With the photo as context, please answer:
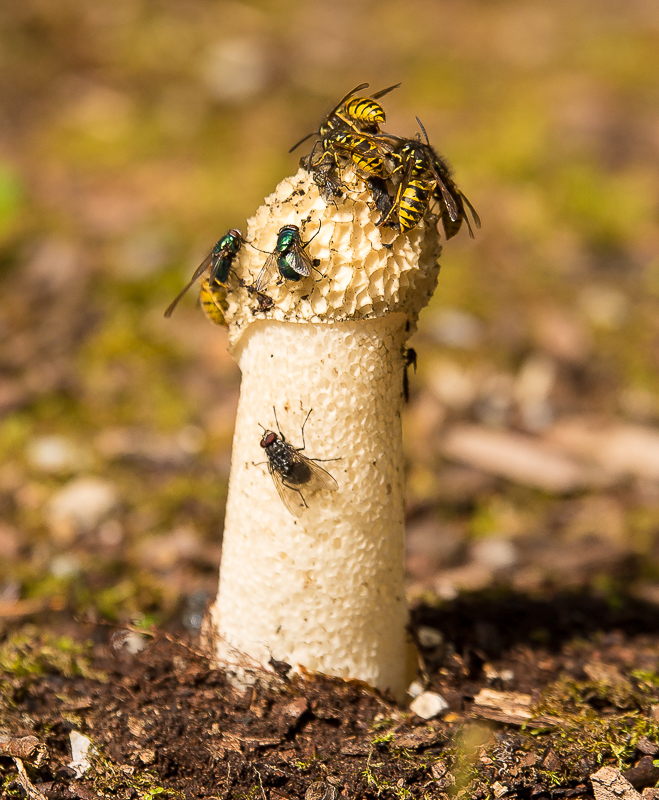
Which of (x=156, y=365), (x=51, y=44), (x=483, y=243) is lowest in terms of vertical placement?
(x=156, y=365)

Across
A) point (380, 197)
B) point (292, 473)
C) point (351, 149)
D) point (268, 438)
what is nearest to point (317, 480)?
point (292, 473)

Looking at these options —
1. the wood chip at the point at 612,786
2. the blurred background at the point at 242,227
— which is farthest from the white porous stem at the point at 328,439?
the blurred background at the point at 242,227

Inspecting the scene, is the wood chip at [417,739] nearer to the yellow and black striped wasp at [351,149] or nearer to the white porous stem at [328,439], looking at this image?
the white porous stem at [328,439]

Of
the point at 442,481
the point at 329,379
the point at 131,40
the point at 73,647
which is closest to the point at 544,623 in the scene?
the point at 442,481

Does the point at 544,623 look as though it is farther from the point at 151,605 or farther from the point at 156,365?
the point at 156,365

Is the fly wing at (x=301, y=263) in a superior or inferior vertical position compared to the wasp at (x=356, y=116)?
inferior

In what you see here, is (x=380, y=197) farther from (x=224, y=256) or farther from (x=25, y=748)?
(x=25, y=748)
